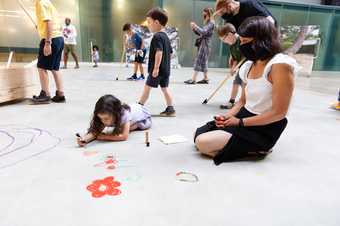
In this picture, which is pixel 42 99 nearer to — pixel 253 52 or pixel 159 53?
pixel 159 53

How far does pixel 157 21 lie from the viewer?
8.18 ft

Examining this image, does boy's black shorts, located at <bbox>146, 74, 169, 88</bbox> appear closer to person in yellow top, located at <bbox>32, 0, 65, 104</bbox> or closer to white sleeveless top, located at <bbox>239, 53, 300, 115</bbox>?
white sleeveless top, located at <bbox>239, 53, 300, 115</bbox>

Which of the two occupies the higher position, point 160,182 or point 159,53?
point 159,53

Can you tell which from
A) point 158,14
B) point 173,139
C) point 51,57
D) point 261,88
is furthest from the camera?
point 51,57

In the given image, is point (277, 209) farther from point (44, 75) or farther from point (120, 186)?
point (44, 75)

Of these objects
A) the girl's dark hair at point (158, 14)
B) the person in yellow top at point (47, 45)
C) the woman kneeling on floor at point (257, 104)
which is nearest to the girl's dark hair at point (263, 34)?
the woman kneeling on floor at point (257, 104)

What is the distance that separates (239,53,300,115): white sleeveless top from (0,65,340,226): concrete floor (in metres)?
0.39

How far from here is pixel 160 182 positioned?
1.44m

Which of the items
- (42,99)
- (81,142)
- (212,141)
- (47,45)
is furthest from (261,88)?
(42,99)

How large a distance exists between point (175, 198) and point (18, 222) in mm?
702

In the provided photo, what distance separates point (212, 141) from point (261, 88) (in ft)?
1.53

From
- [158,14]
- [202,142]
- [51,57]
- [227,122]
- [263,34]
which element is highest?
[158,14]

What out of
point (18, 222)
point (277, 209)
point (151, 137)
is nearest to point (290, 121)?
point (151, 137)

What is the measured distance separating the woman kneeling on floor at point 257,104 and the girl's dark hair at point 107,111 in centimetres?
62
